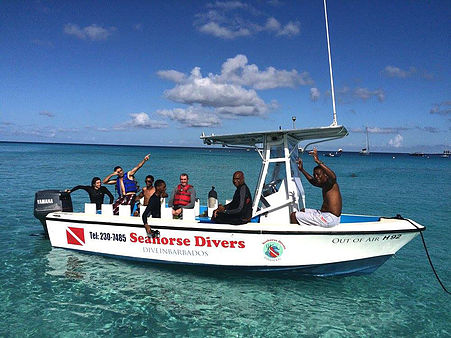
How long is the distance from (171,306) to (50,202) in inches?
179

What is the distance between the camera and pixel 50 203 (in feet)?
26.9

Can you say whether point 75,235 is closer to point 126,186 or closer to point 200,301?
point 126,186

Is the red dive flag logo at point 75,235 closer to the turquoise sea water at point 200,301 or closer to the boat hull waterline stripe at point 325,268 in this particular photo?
the turquoise sea water at point 200,301

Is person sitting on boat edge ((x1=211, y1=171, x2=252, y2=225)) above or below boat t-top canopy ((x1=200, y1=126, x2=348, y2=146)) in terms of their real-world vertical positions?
below

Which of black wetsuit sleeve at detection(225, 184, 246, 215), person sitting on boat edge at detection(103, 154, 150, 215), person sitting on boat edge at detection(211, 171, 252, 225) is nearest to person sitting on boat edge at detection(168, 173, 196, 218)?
person sitting on boat edge at detection(211, 171, 252, 225)

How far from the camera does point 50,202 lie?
8.22 meters

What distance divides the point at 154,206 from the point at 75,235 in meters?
2.25

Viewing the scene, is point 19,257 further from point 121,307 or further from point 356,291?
point 356,291

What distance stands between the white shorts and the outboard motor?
5.96 m

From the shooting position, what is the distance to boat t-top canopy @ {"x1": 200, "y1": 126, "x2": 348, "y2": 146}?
6861 millimetres

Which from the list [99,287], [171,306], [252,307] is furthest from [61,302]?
[252,307]

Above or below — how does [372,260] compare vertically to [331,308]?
above

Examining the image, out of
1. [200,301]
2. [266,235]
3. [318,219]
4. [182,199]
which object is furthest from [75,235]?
[318,219]

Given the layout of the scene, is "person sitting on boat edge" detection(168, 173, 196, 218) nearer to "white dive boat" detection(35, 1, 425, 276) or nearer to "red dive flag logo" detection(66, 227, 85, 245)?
"white dive boat" detection(35, 1, 425, 276)
